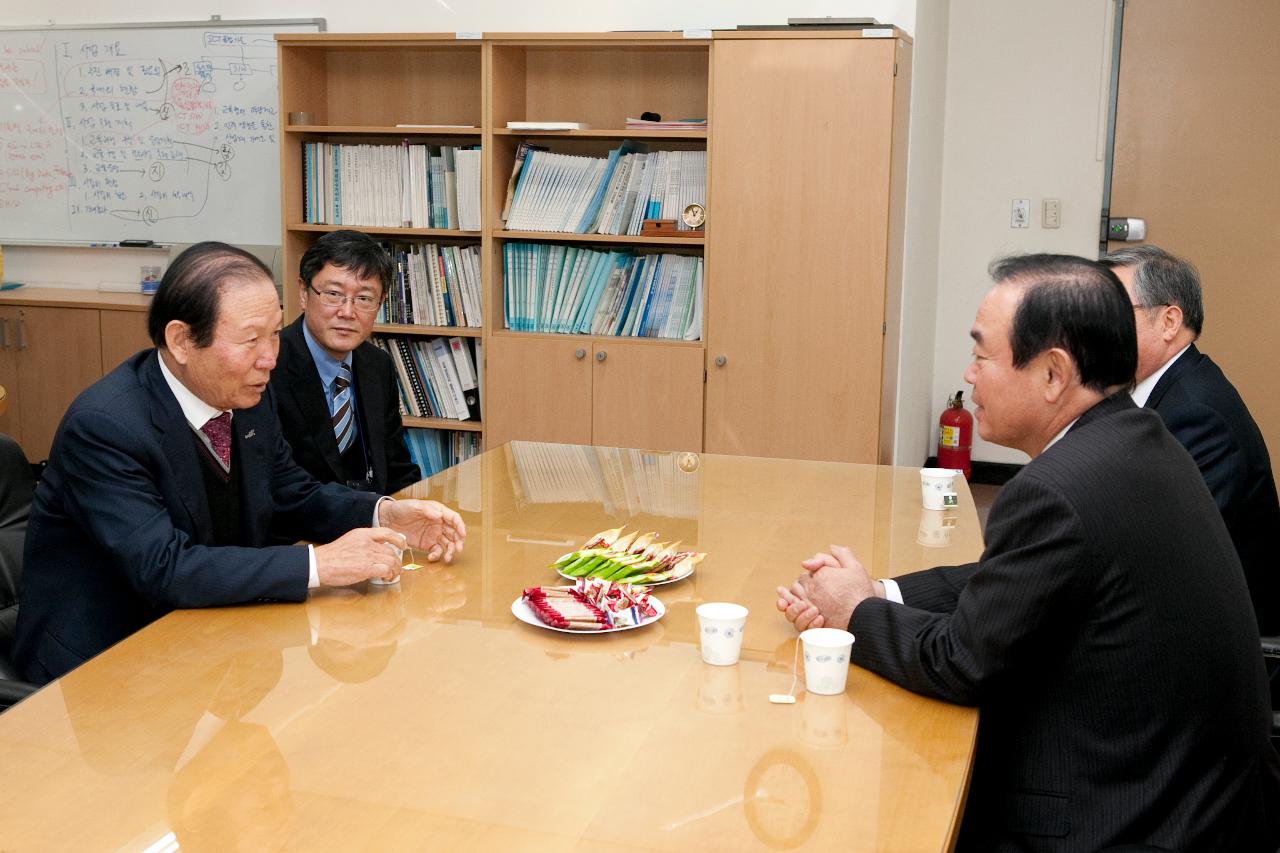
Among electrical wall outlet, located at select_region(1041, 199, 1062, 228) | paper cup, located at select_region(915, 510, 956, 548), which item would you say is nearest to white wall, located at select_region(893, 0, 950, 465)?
electrical wall outlet, located at select_region(1041, 199, 1062, 228)

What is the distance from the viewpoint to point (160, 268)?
223 inches

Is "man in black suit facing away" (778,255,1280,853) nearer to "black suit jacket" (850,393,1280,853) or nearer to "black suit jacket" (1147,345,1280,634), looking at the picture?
"black suit jacket" (850,393,1280,853)

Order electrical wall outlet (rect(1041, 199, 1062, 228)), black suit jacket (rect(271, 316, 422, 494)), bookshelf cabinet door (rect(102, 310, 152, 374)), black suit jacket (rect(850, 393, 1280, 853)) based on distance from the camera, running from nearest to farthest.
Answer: black suit jacket (rect(850, 393, 1280, 853)) → black suit jacket (rect(271, 316, 422, 494)) → bookshelf cabinet door (rect(102, 310, 152, 374)) → electrical wall outlet (rect(1041, 199, 1062, 228))

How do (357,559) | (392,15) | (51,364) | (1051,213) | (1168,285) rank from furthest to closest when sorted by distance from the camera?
(1051,213), (51,364), (392,15), (1168,285), (357,559)

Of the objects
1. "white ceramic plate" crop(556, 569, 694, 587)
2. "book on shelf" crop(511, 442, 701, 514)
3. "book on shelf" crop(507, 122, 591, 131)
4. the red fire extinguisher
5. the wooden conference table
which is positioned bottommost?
the red fire extinguisher

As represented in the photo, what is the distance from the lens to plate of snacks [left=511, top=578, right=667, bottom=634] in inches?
74.2

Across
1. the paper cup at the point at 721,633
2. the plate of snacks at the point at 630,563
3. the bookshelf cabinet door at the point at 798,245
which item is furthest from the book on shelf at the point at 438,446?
the paper cup at the point at 721,633

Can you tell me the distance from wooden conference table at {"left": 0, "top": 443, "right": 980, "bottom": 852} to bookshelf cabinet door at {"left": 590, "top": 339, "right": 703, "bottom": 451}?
2.46 meters

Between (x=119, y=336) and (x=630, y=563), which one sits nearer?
(x=630, y=563)

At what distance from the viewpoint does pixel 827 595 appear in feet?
6.27

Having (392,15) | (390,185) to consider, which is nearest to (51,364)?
(390,185)

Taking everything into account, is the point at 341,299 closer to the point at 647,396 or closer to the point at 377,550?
the point at 377,550

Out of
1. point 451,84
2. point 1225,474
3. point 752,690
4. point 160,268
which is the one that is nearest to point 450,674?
point 752,690

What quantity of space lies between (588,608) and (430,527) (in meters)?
0.50
